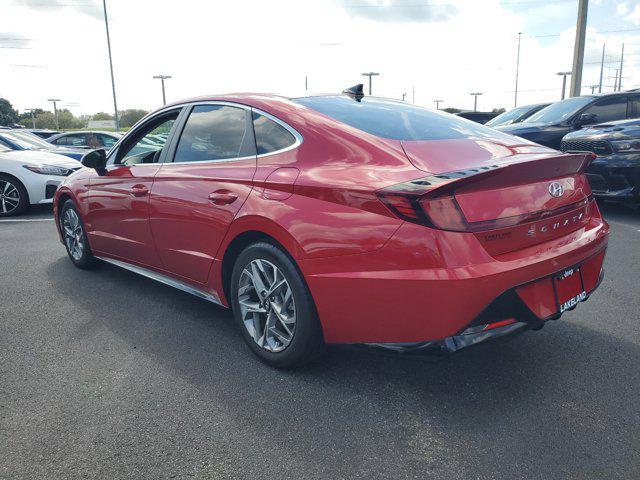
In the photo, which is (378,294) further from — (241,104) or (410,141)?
(241,104)

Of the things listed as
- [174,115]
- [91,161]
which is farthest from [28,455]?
[91,161]

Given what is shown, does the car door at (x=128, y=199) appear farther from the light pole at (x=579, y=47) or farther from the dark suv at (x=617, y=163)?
the light pole at (x=579, y=47)

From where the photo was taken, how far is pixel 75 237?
4.97m

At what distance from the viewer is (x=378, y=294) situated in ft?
7.48

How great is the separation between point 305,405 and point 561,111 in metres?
8.67

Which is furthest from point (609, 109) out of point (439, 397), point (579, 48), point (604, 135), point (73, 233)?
point (579, 48)

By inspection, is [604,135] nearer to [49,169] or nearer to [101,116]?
[49,169]

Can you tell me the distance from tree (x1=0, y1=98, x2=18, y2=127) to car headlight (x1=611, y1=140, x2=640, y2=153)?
9359 cm

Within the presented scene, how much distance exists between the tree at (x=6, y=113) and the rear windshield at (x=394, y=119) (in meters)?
94.5

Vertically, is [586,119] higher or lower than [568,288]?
higher

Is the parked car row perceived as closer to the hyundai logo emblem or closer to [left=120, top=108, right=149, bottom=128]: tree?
the hyundai logo emblem

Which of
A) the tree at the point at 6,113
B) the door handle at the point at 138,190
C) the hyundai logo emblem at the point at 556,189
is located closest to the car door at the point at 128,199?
the door handle at the point at 138,190

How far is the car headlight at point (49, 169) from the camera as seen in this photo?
849 cm

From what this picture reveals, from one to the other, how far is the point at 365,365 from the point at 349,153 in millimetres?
1179
